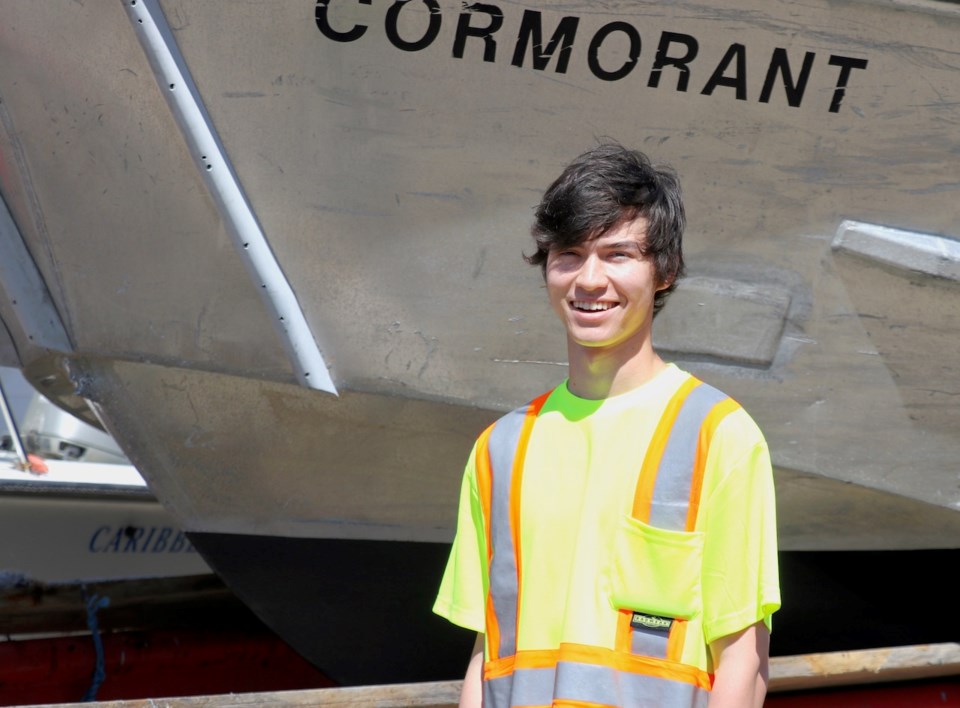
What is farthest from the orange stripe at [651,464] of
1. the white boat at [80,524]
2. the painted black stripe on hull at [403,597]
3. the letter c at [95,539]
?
the letter c at [95,539]

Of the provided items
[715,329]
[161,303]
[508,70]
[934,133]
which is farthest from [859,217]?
[161,303]

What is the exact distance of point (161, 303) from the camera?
8.94ft

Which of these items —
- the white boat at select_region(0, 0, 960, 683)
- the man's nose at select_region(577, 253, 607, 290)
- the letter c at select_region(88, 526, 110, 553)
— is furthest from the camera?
the letter c at select_region(88, 526, 110, 553)

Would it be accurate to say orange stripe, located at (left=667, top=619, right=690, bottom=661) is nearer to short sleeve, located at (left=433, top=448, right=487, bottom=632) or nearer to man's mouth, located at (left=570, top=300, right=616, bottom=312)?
short sleeve, located at (left=433, top=448, right=487, bottom=632)

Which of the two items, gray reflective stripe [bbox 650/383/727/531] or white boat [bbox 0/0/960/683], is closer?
gray reflective stripe [bbox 650/383/727/531]

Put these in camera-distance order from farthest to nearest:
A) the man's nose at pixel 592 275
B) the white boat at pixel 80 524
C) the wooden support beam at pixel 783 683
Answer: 1. the white boat at pixel 80 524
2. the wooden support beam at pixel 783 683
3. the man's nose at pixel 592 275

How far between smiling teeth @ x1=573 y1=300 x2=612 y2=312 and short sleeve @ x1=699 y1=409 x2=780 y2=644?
214mm

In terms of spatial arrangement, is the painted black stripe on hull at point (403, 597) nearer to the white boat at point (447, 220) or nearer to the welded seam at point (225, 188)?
the white boat at point (447, 220)

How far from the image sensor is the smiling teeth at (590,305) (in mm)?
1482

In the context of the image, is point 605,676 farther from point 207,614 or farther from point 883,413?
point 207,614

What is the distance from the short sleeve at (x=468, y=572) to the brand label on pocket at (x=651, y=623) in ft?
0.72

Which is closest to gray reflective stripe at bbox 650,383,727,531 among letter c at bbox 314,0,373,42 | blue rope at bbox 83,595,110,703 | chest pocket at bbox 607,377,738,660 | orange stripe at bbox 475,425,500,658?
chest pocket at bbox 607,377,738,660

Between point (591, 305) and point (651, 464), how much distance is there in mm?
213

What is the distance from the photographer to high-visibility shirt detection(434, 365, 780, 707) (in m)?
1.38
